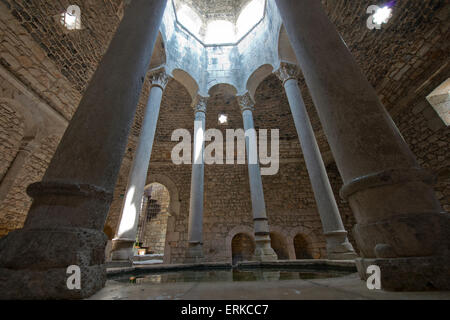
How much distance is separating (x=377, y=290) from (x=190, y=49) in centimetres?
860

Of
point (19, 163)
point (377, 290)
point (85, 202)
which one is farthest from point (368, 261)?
point (19, 163)

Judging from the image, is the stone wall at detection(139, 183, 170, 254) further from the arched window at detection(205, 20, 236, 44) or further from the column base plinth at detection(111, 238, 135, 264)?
the arched window at detection(205, 20, 236, 44)

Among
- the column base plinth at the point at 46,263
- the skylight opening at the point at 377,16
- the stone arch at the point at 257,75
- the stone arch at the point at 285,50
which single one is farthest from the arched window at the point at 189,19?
the column base plinth at the point at 46,263

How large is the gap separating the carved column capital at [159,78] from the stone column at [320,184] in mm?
3637

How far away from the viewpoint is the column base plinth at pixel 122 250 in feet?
11.6

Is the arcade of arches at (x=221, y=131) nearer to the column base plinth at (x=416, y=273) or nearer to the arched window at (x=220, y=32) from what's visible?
the column base plinth at (x=416, y=273)

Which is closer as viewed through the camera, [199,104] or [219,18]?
[199,104]

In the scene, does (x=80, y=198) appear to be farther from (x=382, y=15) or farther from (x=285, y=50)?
(x=382, y=15)

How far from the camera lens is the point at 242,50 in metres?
8.01

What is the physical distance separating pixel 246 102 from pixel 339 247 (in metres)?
5.29

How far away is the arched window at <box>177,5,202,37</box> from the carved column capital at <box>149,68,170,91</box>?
3.28m

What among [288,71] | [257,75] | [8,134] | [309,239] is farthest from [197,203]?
[309,239]

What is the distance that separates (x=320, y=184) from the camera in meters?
4.30

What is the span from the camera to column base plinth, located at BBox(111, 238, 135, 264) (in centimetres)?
353
